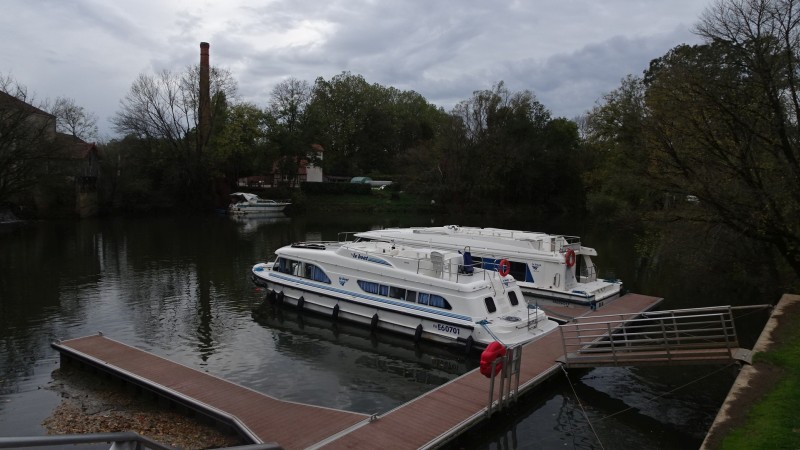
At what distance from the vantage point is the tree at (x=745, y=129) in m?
18.0

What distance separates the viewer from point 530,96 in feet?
256

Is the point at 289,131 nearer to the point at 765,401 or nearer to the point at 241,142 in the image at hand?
the point at 241,142

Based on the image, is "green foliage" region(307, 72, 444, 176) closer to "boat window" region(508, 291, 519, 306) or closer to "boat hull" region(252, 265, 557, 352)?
"boat hull" region(252, 265, 557, 352)

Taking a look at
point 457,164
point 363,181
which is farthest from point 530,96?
point 363,181

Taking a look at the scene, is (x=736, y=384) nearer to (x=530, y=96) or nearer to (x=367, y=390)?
(x=367, y=390)

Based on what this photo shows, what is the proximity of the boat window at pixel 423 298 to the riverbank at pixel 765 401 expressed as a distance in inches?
407

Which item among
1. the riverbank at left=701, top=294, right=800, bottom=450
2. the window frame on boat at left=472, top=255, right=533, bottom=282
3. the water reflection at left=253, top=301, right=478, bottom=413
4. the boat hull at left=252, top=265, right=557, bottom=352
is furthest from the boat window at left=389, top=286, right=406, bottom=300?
the riverbank at left=701, top=294, right=800, bottom=450

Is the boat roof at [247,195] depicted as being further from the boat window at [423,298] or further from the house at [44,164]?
the boat window at [423,298]

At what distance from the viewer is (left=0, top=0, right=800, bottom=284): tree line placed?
61.6 ft

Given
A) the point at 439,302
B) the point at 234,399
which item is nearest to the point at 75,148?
the point at 439,302

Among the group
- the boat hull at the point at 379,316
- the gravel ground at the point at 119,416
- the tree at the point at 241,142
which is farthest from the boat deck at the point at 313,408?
the tree at the point at 241,142

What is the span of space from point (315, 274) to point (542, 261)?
405 inches

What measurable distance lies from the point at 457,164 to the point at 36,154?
47980 mm

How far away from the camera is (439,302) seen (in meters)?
20.4
